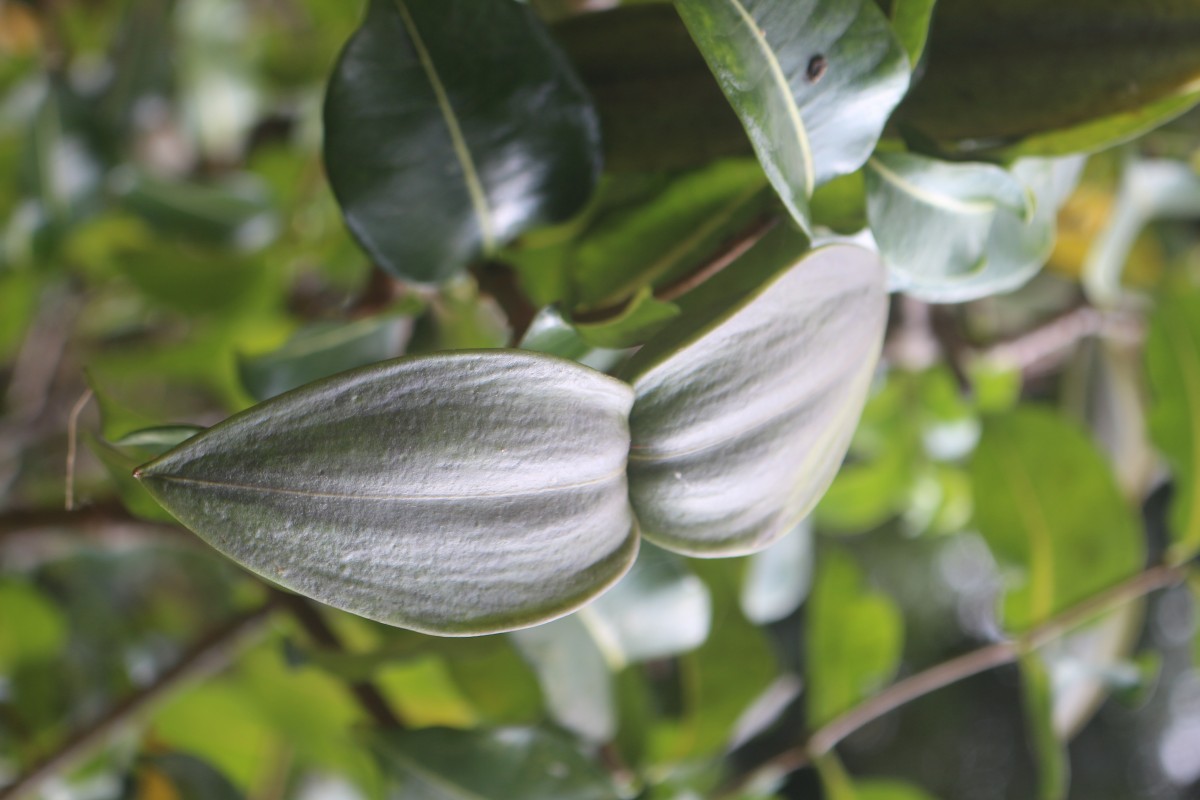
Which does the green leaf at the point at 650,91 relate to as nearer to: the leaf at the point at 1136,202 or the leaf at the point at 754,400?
the leaf at the point at 754,400

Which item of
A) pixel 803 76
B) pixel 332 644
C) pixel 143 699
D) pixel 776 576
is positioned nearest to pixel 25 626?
pixel 143 699

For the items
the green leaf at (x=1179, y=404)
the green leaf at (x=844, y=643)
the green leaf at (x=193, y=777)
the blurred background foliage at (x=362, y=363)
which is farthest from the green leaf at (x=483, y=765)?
the green leaf at (x=1179, y=404)

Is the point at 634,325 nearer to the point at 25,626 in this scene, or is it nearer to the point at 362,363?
the point at 362,363

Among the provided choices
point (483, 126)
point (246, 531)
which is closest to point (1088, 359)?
point (483, 126)

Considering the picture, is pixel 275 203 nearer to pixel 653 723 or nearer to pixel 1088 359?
→ pixel 653 723

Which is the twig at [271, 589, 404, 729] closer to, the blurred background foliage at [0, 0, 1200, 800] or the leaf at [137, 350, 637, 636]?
the blurred background foliage at [0, 0, 1200, 800]
